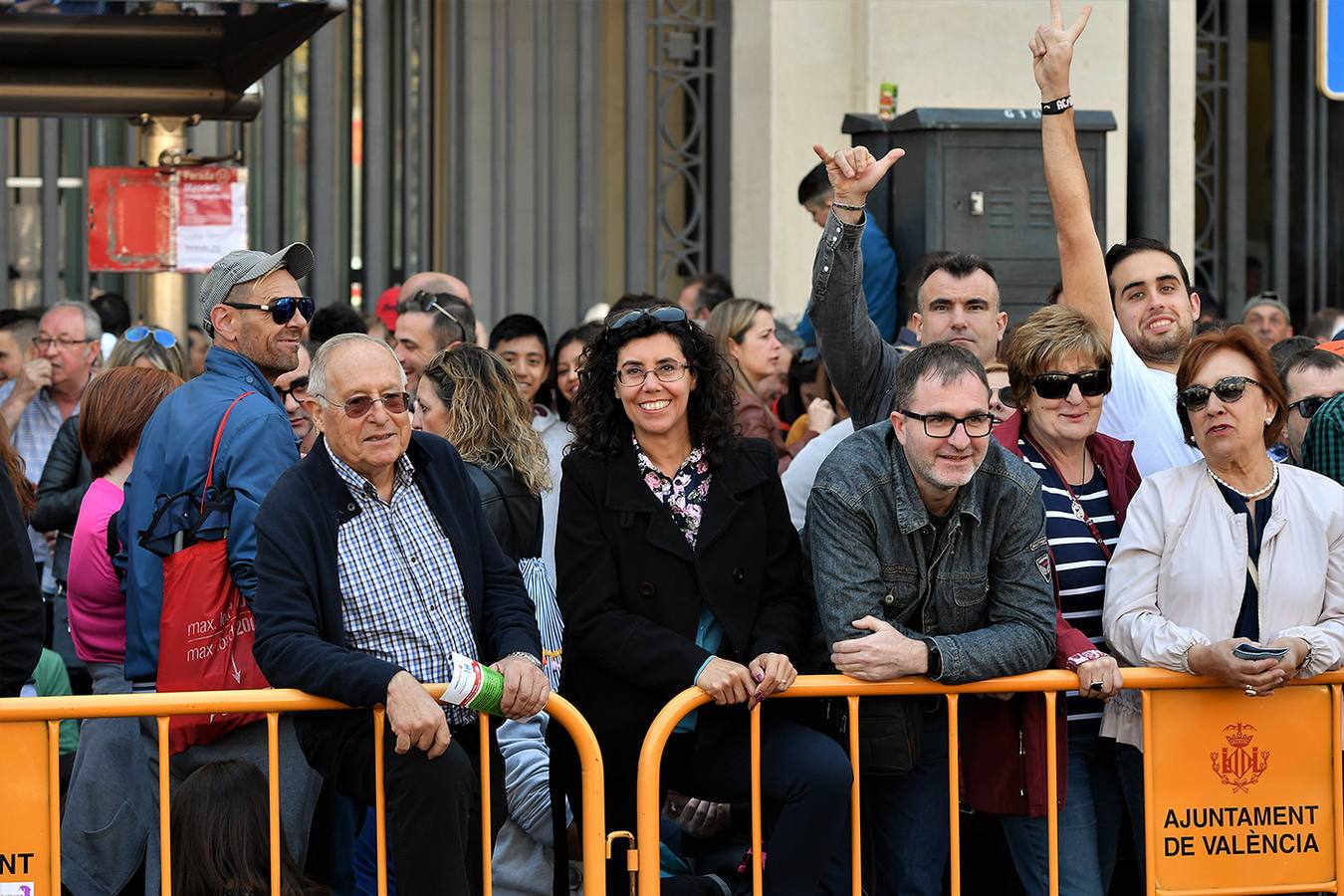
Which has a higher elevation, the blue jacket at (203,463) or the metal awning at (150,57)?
the metal awning at (150,57)

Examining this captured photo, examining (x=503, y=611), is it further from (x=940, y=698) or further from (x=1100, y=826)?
(x=1100, y=826)

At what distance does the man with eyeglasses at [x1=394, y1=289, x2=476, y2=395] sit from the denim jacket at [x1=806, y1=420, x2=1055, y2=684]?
9.89 feet

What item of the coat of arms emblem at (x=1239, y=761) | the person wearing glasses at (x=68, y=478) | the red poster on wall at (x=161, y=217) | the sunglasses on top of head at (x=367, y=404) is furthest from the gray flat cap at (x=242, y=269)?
the coat of arms emblem at (x=1239, y=761)

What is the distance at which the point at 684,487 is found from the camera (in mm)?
5168

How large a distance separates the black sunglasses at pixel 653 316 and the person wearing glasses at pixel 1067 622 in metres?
1.01

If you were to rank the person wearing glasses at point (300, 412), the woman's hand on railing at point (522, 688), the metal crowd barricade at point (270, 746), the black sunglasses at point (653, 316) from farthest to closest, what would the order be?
the person wearing glasses at point (300, 412)
the black sunglasses at point (653, 316)
the woman's hand on railing at point (522, 688)
the metal crowd barricade at point (270, 746)

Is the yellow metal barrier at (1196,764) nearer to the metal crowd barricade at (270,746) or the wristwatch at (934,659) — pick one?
the wristwatch at (934,659)

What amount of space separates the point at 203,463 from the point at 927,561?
2047 millimetres

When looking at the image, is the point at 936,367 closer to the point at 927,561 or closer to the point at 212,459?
the point at 927,561

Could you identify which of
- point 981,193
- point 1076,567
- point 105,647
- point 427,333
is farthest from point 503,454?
point 981,193

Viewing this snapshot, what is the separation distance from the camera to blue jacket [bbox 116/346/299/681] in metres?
5.17

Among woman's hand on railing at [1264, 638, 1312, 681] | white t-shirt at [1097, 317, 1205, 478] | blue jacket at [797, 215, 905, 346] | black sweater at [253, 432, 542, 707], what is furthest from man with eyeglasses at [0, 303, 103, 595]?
woman's hand on railing at [1264, 638, 1312, 681]

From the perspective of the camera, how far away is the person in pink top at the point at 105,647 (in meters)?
5.48

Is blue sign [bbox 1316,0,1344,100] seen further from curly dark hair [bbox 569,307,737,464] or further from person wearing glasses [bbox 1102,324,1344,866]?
curly dark hair [bbox 569,307,737,464]
